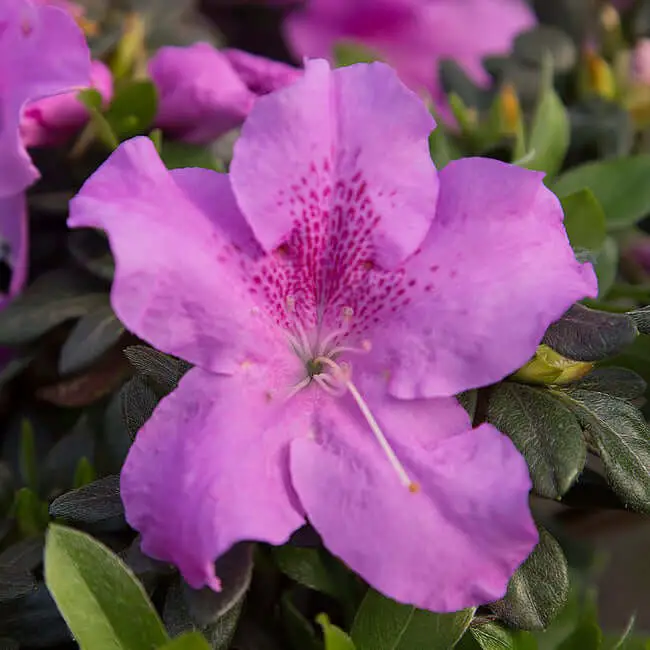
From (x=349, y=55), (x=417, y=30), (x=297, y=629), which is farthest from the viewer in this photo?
(x=417, y=30)

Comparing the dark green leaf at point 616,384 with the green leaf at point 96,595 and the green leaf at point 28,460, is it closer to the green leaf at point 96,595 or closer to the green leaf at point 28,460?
the green leaf at point 96,595

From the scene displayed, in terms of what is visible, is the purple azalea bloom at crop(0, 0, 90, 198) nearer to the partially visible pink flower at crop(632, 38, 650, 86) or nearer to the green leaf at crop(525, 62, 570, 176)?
the green leaf at crop(525, 62, 570, 176)

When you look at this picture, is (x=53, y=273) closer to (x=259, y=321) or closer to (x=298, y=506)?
(x=259, y=321)

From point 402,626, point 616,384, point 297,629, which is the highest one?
point 616,384

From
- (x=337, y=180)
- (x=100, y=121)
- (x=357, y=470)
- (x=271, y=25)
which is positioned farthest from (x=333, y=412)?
(x=271, y=25)

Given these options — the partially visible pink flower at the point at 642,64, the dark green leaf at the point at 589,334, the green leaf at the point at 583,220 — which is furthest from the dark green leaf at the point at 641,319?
the partially visible pink flower at the point at 642,64

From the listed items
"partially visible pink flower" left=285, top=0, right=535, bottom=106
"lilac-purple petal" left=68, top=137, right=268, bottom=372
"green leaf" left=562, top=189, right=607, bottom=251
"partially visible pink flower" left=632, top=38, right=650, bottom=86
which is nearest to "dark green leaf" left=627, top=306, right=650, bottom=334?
"green leaf" left=562, top=189, right=607, bottom=251

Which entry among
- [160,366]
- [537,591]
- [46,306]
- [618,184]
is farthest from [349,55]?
[537,591]

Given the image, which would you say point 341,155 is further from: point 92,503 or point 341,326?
point 92,503
